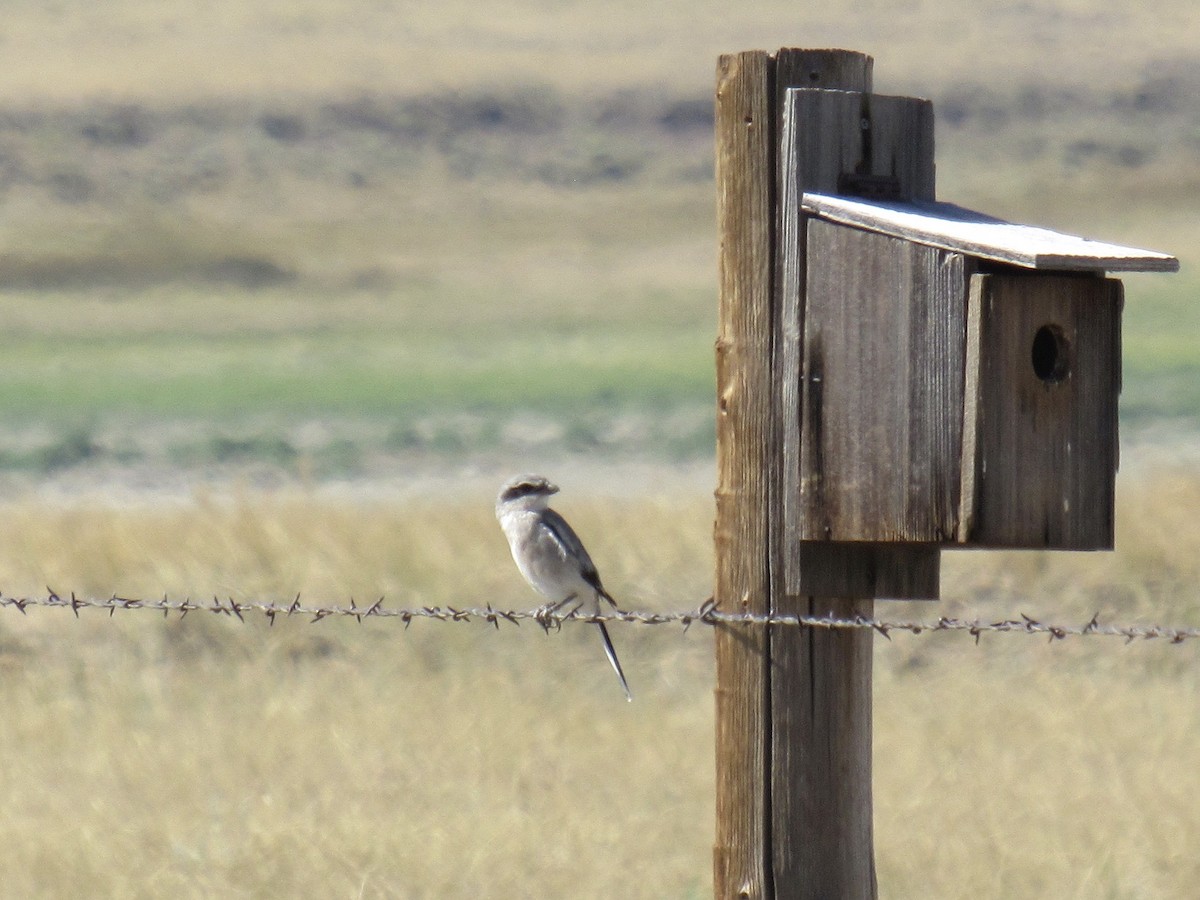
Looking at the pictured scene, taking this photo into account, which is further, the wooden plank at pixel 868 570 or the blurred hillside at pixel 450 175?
the blurred hillside at pixel 450 175

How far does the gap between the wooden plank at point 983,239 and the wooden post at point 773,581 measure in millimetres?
89

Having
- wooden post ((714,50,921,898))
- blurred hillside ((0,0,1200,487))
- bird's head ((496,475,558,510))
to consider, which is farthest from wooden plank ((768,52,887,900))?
blurred hillside ((0,0,1200,487))

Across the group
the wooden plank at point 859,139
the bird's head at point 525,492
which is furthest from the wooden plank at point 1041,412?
the bird's head at point 525,492

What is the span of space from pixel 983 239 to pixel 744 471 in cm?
68

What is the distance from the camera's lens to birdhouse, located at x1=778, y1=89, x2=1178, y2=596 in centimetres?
432

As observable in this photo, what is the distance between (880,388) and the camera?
4.39 metres

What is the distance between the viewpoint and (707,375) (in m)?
37.5

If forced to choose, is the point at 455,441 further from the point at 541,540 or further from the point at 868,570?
the point at 868,570

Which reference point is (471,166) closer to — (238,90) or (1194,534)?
(238,90)

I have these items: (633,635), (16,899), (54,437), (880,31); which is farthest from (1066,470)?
(880,31)

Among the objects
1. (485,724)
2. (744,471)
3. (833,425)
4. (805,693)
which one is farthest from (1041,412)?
(485,724)

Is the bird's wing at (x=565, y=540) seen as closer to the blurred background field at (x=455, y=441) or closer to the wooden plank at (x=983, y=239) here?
the blurred background field at (x=455, y=441)

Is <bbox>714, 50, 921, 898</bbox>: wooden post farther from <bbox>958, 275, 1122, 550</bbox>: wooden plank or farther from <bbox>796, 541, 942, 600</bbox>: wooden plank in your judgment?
<bbox>958, 275, 1122, 550</bbox>: wooden plank

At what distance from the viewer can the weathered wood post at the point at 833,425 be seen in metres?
4.31
